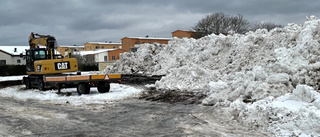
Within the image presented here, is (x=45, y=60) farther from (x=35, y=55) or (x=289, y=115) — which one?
(x=289, y=115)

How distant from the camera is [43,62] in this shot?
52.3 feet

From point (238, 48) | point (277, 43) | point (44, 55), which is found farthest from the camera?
point (238, 48)

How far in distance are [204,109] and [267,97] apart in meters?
2.17

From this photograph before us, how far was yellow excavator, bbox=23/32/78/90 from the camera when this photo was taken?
15984 millimetres

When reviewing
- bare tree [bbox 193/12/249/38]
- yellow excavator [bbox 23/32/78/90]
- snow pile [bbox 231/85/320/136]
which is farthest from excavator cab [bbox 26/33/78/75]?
bare tree [bbox 193/12/249/38]

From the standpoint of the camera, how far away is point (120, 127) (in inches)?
287

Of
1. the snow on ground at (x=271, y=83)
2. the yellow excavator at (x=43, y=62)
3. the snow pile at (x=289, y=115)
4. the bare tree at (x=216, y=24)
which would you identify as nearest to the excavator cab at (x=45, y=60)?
the yellow excavator at (x=43, y=62)

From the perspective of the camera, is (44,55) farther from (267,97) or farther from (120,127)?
(267,97)

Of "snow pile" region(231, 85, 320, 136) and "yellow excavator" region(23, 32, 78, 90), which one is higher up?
"yellow excavator" region(23, 32, 78, 90)

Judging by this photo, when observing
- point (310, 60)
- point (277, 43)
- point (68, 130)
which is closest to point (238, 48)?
point (277, 43)

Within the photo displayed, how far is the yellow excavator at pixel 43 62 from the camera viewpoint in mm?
15984

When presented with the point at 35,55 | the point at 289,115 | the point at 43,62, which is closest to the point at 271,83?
the point at 289,115

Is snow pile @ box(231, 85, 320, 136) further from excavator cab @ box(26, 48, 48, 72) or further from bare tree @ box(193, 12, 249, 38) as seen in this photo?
bare tree @ box(193, 12, 249, 38)

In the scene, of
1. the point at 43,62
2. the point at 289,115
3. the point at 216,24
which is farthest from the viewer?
the point at 216,24
